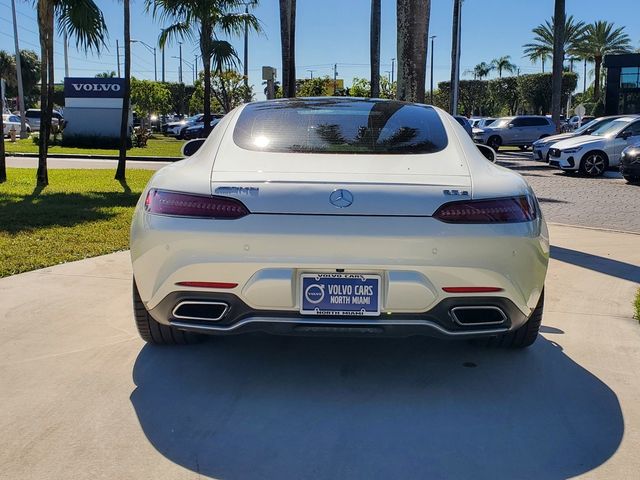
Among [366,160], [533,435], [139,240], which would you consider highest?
[366,160]

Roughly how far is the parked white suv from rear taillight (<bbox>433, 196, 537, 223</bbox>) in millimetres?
15736

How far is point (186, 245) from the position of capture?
126 inches

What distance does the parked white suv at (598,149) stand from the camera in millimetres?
17750

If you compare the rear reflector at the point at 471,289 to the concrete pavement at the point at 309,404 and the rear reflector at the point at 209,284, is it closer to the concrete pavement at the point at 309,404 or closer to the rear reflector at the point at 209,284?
the concrete pavement at the point at 309,404

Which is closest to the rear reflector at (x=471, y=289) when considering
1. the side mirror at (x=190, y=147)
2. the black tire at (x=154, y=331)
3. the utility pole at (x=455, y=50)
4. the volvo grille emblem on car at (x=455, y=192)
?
the volvo grille emblem on car at (x=455, y=192)

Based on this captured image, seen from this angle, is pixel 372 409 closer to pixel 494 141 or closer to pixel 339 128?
pixel 339 128

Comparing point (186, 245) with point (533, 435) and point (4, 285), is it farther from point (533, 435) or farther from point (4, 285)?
point (4, 285)

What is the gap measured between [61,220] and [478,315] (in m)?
6.51

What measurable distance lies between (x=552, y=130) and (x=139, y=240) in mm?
30102

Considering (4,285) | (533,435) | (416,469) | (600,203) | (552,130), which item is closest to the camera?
(416,469)

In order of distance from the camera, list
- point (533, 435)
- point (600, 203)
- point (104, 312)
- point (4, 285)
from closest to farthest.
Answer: point (533, 435)
point (104, 312)
point (4, 285)
point (600, 203)

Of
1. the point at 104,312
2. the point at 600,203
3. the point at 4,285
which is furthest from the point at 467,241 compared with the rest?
the point at 600,203

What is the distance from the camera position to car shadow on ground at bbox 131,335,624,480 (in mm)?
2816

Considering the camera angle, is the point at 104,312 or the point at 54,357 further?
the point at 104,312
